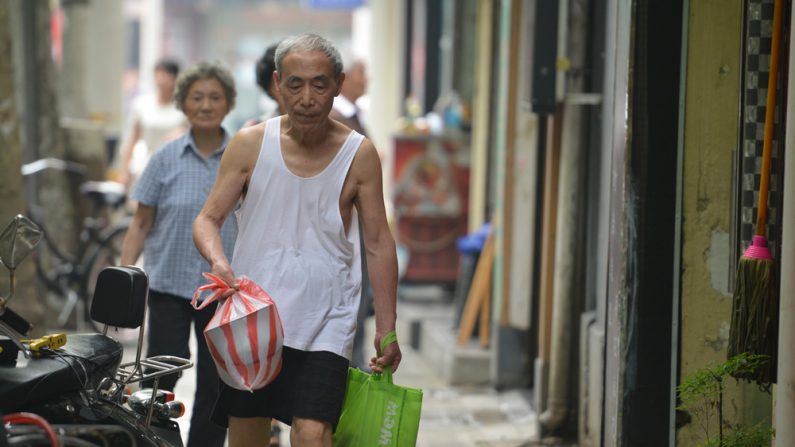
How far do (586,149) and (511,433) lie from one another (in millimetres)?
1775

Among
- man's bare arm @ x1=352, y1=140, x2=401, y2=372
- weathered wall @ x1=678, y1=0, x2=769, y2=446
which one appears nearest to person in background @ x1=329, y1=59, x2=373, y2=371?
weathered wall @ x1=678, y1=0, x2=769, y2=446

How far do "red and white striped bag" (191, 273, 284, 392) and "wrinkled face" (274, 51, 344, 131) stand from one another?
1.99 feet

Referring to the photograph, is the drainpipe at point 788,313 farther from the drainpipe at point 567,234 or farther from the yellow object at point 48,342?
the drainpipe at point 567,234

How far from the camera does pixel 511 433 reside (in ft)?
28.1

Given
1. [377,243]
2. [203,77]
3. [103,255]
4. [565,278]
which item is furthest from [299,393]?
[103,255]

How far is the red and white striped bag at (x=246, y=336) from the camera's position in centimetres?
461

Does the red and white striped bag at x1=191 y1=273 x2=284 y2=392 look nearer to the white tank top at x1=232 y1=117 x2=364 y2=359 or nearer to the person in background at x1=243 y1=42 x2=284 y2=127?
the white tank top at x1=232 y1=117 x2=364 y2=359

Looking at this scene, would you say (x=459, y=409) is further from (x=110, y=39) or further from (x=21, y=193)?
(x=110, y=39)

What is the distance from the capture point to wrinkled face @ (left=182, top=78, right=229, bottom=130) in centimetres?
653

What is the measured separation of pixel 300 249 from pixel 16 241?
3.15 ft

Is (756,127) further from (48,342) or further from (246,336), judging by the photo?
(48,342)

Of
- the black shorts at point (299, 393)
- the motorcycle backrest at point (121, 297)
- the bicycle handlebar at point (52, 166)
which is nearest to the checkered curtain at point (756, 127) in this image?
the black shorts at point (299, 393)

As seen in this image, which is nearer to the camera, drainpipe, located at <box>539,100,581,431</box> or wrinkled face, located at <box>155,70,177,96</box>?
drainpipe, located at <box>539,100,581,431</box>

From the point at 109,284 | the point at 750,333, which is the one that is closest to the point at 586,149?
the point at 750,333
